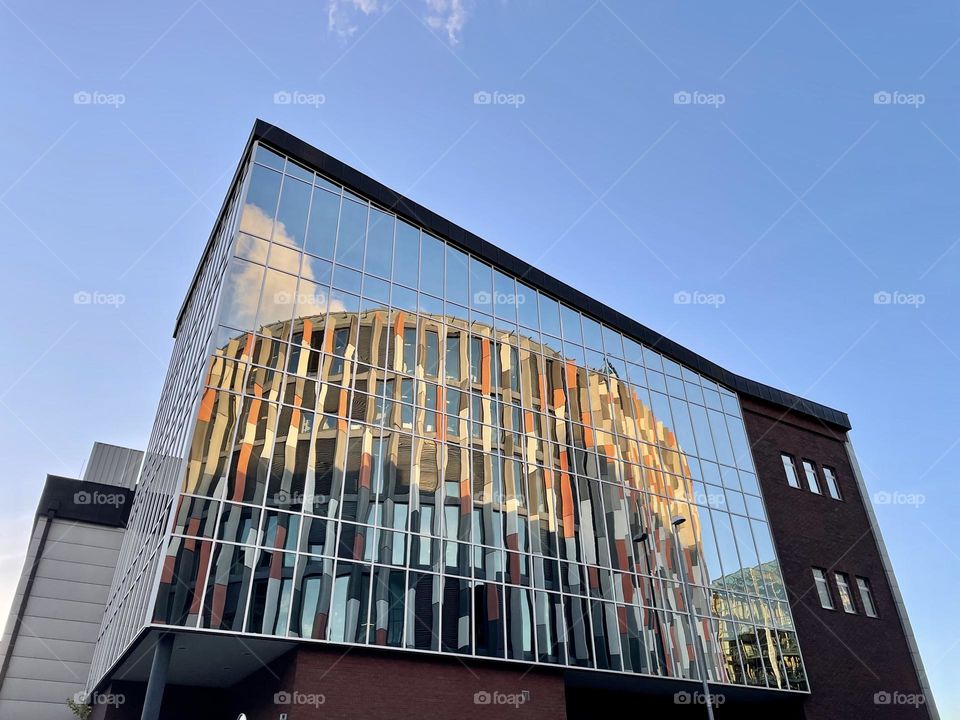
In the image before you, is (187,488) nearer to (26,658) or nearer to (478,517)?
(478,517)

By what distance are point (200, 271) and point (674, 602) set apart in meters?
24.2

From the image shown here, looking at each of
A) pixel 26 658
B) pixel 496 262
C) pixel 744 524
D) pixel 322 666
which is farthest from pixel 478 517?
pixel 26 658

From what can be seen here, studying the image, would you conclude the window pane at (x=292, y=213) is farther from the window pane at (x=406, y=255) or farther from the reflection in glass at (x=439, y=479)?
the window pane at (x=406, y=255)

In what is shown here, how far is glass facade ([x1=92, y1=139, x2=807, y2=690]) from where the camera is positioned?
734 inches

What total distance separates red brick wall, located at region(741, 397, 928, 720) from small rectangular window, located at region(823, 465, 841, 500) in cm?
29

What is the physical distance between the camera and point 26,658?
31.8m

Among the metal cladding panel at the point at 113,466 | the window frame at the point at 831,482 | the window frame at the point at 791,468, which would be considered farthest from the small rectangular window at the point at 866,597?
the metal cladding panel at the point at 113,466

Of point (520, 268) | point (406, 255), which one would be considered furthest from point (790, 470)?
point (406, 255)

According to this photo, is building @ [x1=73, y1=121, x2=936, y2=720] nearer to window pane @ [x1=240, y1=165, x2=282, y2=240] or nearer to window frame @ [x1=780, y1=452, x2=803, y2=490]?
window pane @ [x1=240, y1=165, x2=282, y2=240]

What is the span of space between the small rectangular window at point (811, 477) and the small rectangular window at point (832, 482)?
24.8 inches

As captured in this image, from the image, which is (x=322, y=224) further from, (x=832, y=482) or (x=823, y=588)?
(x=832, y=482)

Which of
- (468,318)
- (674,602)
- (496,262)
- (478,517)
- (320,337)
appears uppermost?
(496,262)

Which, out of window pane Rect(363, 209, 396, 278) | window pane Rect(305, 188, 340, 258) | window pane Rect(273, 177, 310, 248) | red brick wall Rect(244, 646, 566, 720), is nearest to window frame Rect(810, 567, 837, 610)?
red brick wall Rect(244, 646, 566, 720)

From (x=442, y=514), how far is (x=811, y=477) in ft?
75.0
